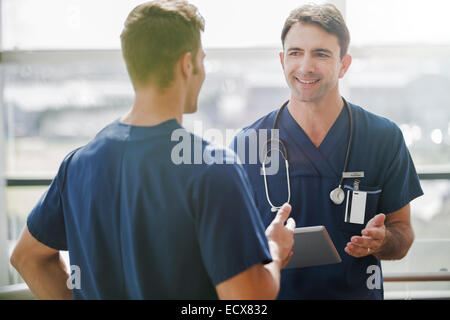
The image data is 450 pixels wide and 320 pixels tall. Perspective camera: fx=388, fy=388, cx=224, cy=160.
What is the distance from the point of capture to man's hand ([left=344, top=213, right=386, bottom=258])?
3.38 ft

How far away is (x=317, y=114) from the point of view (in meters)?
1.20

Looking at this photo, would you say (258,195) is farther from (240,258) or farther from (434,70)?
(434,70)

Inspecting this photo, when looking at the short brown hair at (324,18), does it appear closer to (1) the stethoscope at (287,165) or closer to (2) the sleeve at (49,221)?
(1) the stethoscope at (287,165)

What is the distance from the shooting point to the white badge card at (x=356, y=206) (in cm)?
110

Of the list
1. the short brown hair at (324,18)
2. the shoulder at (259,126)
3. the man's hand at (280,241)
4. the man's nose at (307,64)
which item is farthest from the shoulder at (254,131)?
the man's hand at (280,241)

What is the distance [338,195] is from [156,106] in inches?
24.3

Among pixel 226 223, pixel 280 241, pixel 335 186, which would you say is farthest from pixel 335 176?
pixel 226 223

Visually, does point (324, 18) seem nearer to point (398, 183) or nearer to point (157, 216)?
point (398, 183)

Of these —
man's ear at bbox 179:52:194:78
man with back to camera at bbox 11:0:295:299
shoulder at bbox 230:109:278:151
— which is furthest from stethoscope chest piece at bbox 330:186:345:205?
man's ear at bbox 179:52:194:78

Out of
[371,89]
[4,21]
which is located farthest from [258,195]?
[4,21]

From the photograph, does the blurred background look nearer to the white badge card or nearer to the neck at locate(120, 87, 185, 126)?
the white badge card

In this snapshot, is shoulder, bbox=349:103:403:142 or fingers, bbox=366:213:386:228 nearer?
fingers, bbox=366:213:386:228

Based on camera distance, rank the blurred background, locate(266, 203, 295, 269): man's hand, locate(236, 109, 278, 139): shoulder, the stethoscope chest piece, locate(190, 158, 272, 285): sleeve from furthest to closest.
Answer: the blurred background < locate(236, 109, 278, 139): shoulder < the stethoscope chest piece < locate(266, 203, 295, 269): man's hand < locate(190, 158, 272, 285): sleeve

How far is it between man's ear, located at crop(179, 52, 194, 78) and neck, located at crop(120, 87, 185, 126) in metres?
0.04
